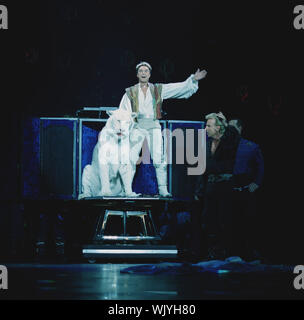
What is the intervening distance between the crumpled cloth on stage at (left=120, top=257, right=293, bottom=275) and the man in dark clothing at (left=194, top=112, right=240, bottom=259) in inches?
20.0

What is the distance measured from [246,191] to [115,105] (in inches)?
66.0

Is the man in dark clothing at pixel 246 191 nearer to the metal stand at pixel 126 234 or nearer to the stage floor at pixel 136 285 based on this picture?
the metal stand at pixel 126 234

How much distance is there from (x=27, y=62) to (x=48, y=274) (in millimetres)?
2250

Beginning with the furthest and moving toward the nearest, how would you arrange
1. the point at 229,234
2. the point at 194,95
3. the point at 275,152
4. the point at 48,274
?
the point at 194,95 < the point at 275,152 < the point at 229,234 < the point at 48,274

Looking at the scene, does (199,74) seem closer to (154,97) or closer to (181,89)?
(181,89)

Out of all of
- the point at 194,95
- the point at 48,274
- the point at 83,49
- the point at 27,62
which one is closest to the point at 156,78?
the point at 194,95

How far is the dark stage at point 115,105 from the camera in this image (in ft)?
17.5

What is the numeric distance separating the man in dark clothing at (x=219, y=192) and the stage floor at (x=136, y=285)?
3.03 feet

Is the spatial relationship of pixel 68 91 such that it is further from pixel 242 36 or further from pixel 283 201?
pixel 283 201

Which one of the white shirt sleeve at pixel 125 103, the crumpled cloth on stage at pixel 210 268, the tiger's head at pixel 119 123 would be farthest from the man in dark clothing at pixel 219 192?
the white shirt sleeve at pixel 125 103

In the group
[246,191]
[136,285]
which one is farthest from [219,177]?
[136,285]

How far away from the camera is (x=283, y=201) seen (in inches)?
214

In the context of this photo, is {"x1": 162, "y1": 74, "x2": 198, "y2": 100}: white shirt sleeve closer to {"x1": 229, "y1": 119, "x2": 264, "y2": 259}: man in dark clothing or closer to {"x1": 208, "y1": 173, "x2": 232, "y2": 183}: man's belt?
{"x1": 229, "y1": 119, "x2": 264, "y2": 259}: man in dark clothing

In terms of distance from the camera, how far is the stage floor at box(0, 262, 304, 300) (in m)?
3.12
